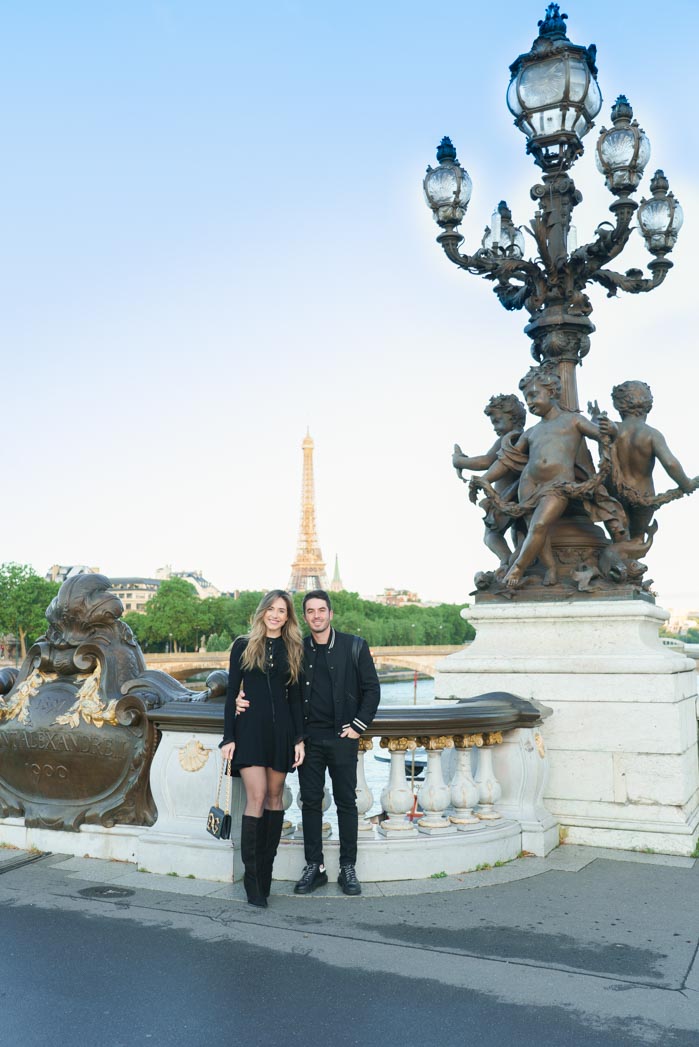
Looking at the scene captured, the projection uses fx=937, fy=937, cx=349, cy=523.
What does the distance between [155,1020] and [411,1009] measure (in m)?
0.90

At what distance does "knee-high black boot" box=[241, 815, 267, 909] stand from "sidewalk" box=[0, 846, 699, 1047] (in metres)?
0.06

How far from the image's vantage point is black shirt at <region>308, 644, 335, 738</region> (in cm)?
499

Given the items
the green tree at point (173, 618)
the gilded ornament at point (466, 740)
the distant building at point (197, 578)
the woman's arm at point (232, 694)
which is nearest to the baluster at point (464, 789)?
the gilded ornament at point (466, 740)

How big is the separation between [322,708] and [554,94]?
18.6ft

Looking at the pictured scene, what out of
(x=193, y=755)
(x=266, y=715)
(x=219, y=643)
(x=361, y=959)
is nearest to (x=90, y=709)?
(x=193, y=755)

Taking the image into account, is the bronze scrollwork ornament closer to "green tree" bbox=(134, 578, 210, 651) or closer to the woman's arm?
the woman's arm

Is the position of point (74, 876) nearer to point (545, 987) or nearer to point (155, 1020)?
point (155, 1020)

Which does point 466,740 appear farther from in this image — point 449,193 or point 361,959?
point 449,193

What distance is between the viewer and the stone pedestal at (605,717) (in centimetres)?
617

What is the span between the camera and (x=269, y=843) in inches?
185

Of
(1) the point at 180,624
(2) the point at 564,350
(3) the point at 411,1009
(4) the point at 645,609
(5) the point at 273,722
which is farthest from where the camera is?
(1) the point at 180,624

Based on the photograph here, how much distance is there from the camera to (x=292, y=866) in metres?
5.13

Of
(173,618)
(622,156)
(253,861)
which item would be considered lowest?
(253,861)

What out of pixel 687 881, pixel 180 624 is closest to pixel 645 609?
pixel 687 881
